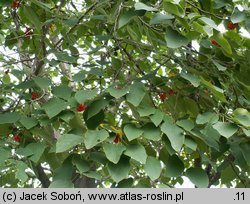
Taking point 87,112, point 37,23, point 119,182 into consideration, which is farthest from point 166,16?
point 37,23

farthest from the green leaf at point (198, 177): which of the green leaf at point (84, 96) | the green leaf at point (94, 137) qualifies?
the green leaf at point (84, 96)

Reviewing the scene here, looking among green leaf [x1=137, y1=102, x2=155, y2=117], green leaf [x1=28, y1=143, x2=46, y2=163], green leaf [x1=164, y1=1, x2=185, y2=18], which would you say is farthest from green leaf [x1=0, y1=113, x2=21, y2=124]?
green leaf [x1=164, y1=1, x2=185, y2=18]

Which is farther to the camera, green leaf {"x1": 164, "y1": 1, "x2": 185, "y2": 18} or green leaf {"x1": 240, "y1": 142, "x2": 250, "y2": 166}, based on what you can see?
green leaf {"x1": 240, "y1": 142, "x2": 250, "y2": 166}

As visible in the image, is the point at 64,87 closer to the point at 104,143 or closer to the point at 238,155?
the point at 104,143

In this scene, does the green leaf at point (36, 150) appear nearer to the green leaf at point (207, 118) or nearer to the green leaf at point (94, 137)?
the green leaf at point (94, 137)

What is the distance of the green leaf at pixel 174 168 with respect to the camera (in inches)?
62.1

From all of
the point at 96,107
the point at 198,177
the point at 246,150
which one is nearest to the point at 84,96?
the point at 96,107

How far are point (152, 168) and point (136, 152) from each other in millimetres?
79

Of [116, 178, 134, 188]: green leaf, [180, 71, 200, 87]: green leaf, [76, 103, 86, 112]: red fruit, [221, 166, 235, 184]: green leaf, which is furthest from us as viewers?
[221, 166, 235, 184]: green leaf

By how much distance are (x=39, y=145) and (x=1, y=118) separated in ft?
0.65

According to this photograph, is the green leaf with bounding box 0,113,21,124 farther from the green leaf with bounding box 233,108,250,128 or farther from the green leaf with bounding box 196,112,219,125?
the green leaf with bounding box 233,108,250,128

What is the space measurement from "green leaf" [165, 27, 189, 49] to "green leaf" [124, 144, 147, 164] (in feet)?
1.09

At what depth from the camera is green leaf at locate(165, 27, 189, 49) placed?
1465mm

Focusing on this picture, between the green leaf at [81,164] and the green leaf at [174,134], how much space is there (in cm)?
27
